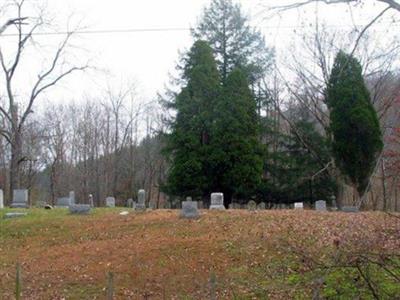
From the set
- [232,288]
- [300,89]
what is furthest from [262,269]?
[300,89]

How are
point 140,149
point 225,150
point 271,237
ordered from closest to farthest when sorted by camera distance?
point 271,237, point 225,150, point 140,149

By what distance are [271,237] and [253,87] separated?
2423cm

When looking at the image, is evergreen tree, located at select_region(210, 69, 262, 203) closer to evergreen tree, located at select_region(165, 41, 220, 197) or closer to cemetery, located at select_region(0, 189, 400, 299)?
evergreen tree, located at select_region(165, 41, 220, 197)

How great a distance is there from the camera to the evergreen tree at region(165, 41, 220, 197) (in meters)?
31.0

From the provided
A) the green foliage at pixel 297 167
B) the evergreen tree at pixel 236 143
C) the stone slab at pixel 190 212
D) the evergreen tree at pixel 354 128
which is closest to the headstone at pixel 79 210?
the stone slab at pixel 190 212

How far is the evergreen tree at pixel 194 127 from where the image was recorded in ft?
102

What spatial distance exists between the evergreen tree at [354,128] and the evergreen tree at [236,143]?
452cm

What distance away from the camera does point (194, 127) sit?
3256cm

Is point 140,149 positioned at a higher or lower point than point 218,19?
lower

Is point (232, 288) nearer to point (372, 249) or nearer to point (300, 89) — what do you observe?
point (372, 249)

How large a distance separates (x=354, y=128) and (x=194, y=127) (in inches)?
359

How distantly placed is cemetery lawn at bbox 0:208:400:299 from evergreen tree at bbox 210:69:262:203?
11615mm

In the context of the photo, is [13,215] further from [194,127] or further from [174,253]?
[194,127]

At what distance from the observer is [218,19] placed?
36.2 metres
